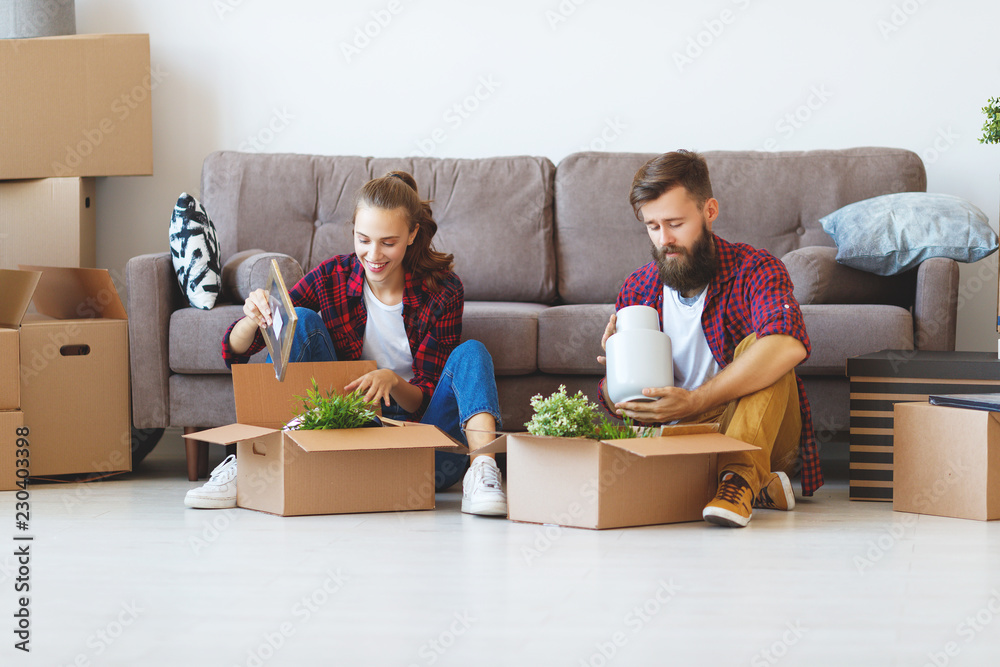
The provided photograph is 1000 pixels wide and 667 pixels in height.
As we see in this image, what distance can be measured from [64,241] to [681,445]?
1976 millimetres

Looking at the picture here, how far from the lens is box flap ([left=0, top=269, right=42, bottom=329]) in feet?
7.33

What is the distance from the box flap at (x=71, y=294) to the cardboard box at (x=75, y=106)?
42 centimetres

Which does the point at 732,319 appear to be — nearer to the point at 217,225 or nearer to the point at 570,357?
the point at 570,357

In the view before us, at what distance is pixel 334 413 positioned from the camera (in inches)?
73.7

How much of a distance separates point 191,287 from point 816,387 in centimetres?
155

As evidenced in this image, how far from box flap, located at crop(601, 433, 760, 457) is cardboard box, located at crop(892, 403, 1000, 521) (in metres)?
0.38

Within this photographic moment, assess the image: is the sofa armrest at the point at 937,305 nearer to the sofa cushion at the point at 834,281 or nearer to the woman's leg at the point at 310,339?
the sofa cushion at the point at 834,281

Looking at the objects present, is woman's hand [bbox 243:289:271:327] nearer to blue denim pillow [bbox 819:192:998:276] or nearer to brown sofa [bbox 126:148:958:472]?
brown sofa [bbox 126:148:958:472]

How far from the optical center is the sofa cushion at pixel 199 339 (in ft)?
7.69

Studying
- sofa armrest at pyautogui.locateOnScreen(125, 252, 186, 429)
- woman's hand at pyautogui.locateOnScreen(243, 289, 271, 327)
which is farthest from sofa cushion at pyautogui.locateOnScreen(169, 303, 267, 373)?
woman's hand at pyautogui.locateOnScreen(243, 289, 271, 327)

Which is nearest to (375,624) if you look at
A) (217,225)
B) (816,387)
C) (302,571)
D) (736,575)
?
(302,571)

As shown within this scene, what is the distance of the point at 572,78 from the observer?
10.4ft

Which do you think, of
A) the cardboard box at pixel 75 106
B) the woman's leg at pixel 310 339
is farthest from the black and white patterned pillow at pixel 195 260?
the cardboard box at pixel 75 106

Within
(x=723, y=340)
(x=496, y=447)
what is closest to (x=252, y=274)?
(x=496, y=447)
